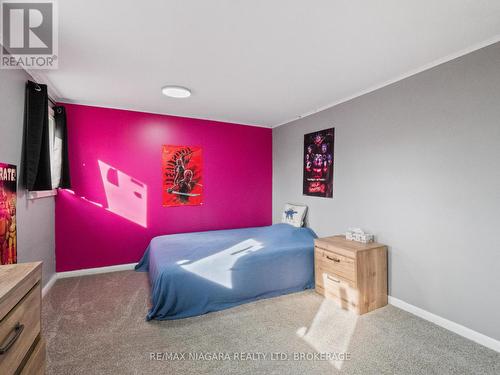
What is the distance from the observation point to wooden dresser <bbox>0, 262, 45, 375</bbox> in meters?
0.84

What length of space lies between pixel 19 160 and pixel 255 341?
261 centimetres

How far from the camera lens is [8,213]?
6.50ft

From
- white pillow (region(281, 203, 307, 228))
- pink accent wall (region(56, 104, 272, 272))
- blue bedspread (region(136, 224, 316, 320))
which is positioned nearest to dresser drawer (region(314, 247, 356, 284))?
blue bedspread (region(136, 224, 316, 320))

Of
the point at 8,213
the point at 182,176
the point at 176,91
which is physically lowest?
the point at 8,213

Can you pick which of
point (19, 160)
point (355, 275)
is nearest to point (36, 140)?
point (19, 160)

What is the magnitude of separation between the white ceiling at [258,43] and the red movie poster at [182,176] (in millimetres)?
1044

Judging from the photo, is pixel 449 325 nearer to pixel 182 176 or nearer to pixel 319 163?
pixel 319 163

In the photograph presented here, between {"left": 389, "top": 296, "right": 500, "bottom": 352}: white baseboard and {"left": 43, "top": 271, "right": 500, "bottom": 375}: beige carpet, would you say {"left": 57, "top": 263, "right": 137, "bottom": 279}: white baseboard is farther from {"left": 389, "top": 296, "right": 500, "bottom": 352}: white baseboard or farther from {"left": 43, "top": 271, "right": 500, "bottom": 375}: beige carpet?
{"left": 389, "top": 296, "right": 500, "bottom": 352}: white baseboard

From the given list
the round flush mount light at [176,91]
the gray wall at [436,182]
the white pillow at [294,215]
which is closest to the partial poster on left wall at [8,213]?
the round flush mount light at [176,91]

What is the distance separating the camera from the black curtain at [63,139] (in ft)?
10.3

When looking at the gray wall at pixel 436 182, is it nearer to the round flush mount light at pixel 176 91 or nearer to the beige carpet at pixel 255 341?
the beige carpet at pixel 255 341

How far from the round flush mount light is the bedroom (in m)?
0.03

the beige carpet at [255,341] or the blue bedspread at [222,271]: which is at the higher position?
the blue bedspread at [222,271]

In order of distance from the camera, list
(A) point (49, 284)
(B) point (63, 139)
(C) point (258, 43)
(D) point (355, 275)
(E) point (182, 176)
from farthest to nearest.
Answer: (E) point (182, 176) < (B) point (63, 139) < (A) point (49, 284) < (D) point (355, 275) < (C) point (258, 43)
